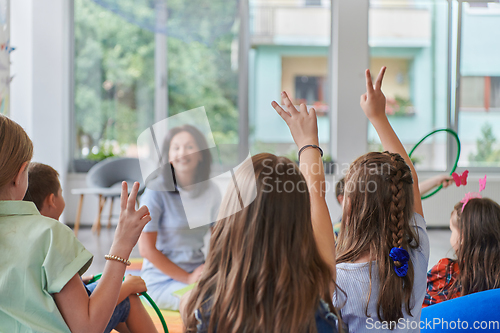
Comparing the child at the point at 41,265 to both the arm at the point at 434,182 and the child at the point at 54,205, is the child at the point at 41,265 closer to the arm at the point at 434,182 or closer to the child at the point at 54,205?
the child at the point at 54,205

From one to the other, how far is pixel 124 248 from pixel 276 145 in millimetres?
4354

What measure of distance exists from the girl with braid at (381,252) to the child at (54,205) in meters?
0.63

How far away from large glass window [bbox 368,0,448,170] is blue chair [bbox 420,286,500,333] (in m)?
3.70

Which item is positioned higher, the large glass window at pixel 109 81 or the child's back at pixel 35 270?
the large glass window at pixel 109 81

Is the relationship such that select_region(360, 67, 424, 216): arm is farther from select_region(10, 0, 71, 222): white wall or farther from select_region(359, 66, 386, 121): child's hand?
select_region(10, 0, 71, 222): white wall

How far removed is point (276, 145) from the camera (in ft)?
17.1

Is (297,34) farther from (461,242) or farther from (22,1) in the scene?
(461,242)

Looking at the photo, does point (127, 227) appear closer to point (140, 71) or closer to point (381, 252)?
point (381, 252)

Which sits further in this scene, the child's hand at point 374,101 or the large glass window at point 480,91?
the large glass window at point 480,91

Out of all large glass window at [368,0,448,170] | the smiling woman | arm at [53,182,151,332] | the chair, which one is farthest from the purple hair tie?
large glass window at [368,0,448,170]

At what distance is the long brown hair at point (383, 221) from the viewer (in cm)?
104

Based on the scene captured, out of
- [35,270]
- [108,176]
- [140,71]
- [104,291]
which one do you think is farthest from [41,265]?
[140,71]

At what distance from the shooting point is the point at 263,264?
81 cm

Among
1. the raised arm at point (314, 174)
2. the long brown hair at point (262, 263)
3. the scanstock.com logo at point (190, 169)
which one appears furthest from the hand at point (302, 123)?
the scanstock.com logo at point (190, 169)
